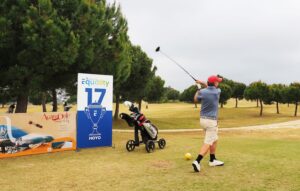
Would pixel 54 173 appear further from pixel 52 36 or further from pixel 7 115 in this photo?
pixel 52 36

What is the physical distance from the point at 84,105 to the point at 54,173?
518cm

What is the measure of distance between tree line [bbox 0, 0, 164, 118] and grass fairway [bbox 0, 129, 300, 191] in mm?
5298

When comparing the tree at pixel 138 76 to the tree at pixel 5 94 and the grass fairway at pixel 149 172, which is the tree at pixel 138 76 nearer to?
the tree at pixel 5 94

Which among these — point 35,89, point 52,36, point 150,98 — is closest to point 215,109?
point 52,36

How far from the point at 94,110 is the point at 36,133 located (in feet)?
7.95

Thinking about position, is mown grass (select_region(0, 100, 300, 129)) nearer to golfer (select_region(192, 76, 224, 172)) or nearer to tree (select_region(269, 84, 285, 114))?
tree (select_region(269, 84, 285, 114))

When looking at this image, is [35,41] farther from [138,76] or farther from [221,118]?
[221,118]

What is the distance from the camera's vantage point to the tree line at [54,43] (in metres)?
16.3

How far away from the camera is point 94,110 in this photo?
15.1 m

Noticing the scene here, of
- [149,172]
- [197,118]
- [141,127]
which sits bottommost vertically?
[197,118]

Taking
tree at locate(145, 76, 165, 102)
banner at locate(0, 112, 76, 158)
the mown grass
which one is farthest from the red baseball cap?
tree at locate(145, 76, 165, 102)

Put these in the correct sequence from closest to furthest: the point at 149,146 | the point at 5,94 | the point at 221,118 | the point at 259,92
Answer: the point at 149,146 < the point at 5,94 < the point at 221,118 < the point at 259,92

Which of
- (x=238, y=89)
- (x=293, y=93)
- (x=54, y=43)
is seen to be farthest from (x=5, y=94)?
(x=238, y=89)

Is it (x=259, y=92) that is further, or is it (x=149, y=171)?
(x=259, y=92)
